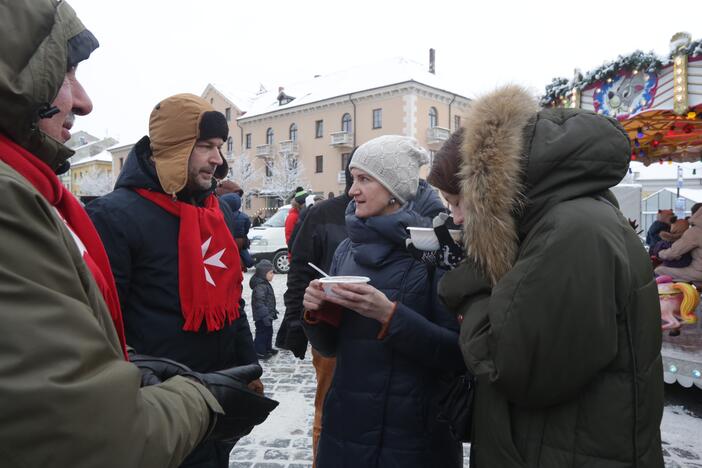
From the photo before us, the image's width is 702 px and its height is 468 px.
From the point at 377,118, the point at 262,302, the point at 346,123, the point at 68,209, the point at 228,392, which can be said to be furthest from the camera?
the point at 346,123

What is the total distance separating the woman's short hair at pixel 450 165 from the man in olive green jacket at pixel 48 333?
1230 millimetres

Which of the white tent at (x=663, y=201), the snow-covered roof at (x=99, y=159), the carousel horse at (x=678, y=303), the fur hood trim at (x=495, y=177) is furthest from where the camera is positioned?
the snow-covered roof at (x=99, y=159)

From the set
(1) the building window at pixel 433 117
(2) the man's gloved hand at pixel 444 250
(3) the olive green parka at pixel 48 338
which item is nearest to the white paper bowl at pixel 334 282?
(2) the man's gloved hand at pixel 444 250

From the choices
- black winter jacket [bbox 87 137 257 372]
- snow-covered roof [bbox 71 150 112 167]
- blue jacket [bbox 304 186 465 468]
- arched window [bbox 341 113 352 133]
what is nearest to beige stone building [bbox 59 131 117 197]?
snow-covered roof [bbox 71 150 112 167]

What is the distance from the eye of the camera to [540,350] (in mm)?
1413

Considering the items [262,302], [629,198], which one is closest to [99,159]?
[629,198]

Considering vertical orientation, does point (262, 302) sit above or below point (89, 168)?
below

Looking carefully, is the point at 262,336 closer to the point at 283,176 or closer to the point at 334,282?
the point at 334,282

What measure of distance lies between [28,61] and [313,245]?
2712mm

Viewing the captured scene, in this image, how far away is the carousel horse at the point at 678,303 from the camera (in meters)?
5.26

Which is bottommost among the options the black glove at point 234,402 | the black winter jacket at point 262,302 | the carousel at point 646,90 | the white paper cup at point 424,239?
the black winter jacket at point 262,302

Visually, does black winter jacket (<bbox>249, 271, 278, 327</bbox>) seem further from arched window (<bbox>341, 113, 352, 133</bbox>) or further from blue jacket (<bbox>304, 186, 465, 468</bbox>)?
arched window (<bbox>341, 113, 352, 133</bbox>)

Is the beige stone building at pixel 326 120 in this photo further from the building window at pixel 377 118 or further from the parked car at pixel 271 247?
the parked car at pixel 271 247

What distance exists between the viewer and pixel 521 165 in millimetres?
1561
